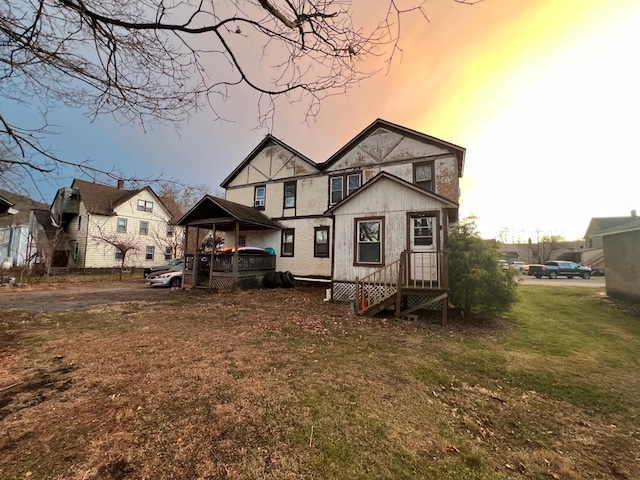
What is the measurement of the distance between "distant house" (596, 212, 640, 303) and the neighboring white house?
31.9 m

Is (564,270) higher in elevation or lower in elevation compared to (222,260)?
lower

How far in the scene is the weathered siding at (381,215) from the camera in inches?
390

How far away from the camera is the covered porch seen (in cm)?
1392

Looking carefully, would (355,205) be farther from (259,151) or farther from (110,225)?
(110,225)

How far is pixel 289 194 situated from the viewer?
17203mm

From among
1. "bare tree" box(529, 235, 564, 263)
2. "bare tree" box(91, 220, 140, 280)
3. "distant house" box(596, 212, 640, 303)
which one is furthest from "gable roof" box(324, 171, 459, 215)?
"bare tree" box(529, 235, 564, 263)

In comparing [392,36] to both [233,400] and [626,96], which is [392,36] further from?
[626,96]

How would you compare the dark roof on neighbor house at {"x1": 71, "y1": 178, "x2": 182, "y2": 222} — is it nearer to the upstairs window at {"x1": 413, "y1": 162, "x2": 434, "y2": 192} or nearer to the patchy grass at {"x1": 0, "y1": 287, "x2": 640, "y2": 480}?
the patchy grass at {"x1": 0, "y1": 287, "x2": 640, "y2": 480}

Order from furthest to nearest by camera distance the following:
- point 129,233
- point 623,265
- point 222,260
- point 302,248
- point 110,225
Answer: point 129,233 < point 110,225 < point 302,248 < point 222,260 < point 623,265

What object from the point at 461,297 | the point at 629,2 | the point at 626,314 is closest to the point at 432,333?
the point at 461,297

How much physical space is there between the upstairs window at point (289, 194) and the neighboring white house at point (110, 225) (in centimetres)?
1553

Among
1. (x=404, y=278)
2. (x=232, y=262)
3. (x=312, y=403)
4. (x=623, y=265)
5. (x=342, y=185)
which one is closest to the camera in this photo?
(x=312, y=403)

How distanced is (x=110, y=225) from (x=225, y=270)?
1943cm

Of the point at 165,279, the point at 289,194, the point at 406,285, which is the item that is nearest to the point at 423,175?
the point at 406,285
